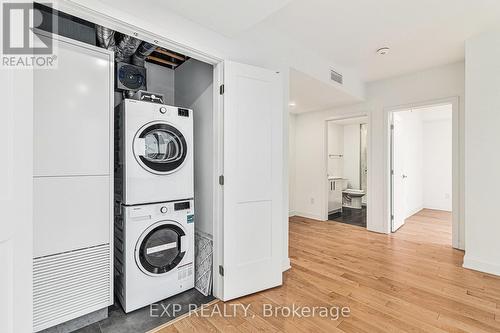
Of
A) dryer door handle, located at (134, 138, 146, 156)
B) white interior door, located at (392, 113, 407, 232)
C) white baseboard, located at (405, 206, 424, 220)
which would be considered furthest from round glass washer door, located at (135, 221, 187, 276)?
white baseboard, located at (405, 206, 424, 220)

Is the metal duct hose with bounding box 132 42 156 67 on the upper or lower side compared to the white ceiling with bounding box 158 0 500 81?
lower

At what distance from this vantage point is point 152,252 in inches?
83.0

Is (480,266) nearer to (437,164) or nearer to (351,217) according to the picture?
(351,217)

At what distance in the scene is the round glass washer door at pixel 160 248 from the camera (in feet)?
6.74

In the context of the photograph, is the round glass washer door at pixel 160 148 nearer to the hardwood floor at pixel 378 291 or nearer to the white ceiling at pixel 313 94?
the hardwood floor at pixel 378 291

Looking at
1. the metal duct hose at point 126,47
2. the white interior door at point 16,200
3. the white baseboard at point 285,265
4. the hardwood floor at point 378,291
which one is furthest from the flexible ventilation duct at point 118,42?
the white baseboard at point 285,265

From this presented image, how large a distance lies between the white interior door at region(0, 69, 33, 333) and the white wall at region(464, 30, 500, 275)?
4.00 m

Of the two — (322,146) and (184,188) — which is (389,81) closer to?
(322,146)

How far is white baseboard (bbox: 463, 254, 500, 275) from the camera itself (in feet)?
8.81

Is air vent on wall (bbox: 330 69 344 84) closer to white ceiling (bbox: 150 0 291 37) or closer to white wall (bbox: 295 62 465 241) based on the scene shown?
white wall (bbox: 295 62 465 241)

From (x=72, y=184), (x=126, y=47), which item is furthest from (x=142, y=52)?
(x=72, y=184)

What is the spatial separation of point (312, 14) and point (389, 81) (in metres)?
2.45

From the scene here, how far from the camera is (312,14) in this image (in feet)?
7.89

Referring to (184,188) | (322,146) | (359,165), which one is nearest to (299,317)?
(184,188)
